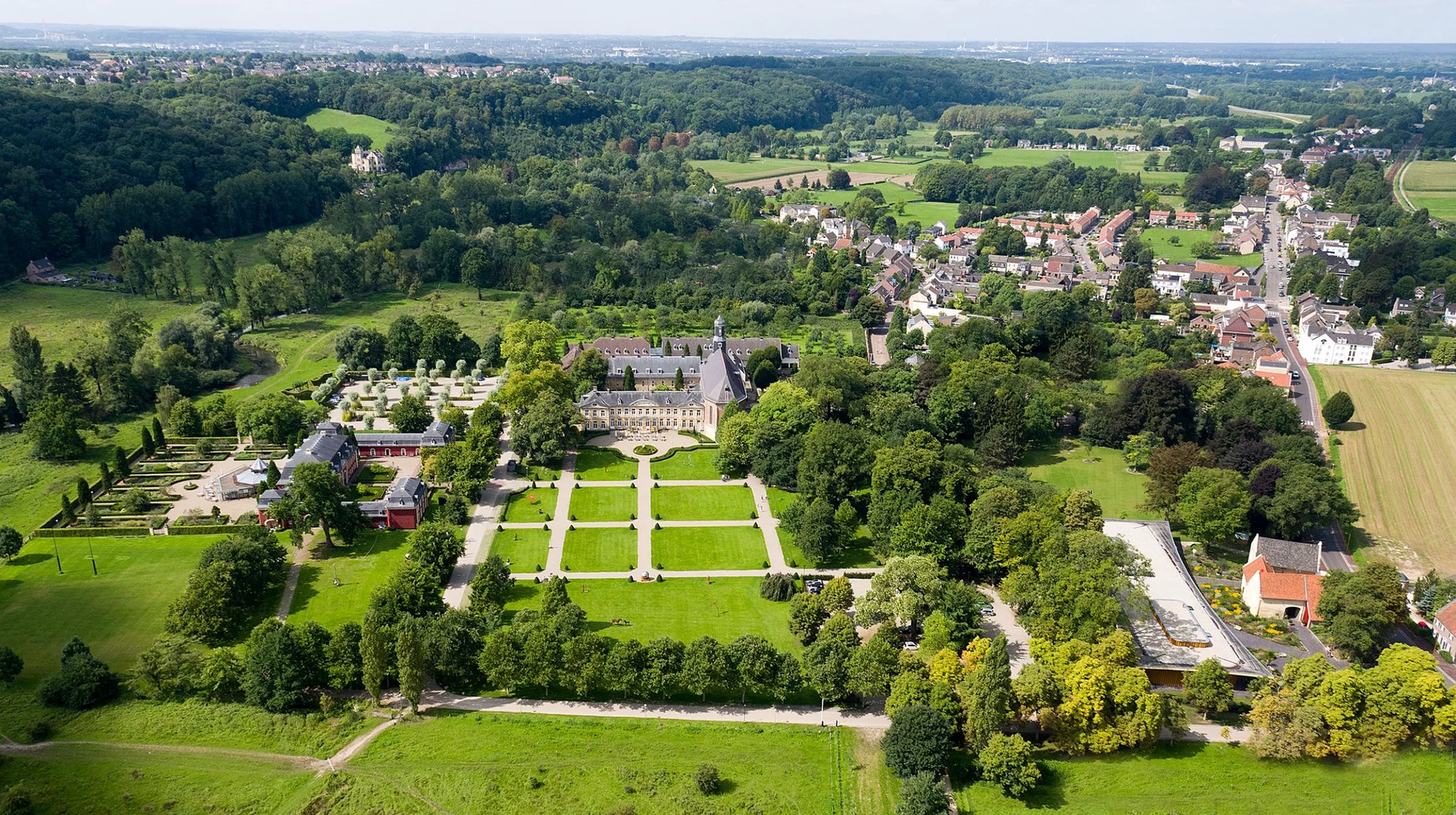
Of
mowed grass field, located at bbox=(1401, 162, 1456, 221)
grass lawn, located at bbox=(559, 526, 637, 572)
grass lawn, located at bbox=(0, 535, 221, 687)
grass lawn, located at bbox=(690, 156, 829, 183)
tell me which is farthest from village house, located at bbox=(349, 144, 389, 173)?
mowed grass field, located at bbox=(1401, 162, 1456, 221)

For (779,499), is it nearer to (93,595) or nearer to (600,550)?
(600,550)

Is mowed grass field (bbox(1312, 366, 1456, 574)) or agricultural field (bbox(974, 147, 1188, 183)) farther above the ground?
agricultural field (bbox(974, 147, 1188, 183))

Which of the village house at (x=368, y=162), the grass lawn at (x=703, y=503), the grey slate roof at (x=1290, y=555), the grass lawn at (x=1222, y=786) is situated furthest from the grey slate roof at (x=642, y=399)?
the village house at (x=368, y=162)

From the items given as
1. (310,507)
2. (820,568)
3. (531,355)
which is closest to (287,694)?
(310,507)

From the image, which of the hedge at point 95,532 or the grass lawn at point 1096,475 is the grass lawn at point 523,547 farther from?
the grass lawn at point 1096,475

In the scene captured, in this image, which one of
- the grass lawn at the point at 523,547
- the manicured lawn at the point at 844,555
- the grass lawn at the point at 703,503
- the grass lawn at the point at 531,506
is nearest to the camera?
the grass lawn at the point at 523,547

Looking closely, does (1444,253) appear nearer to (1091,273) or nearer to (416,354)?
(1091,273)

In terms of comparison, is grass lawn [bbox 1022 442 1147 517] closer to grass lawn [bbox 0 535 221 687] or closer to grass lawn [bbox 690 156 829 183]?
grass lawn [bbox 0 535 221 687]
